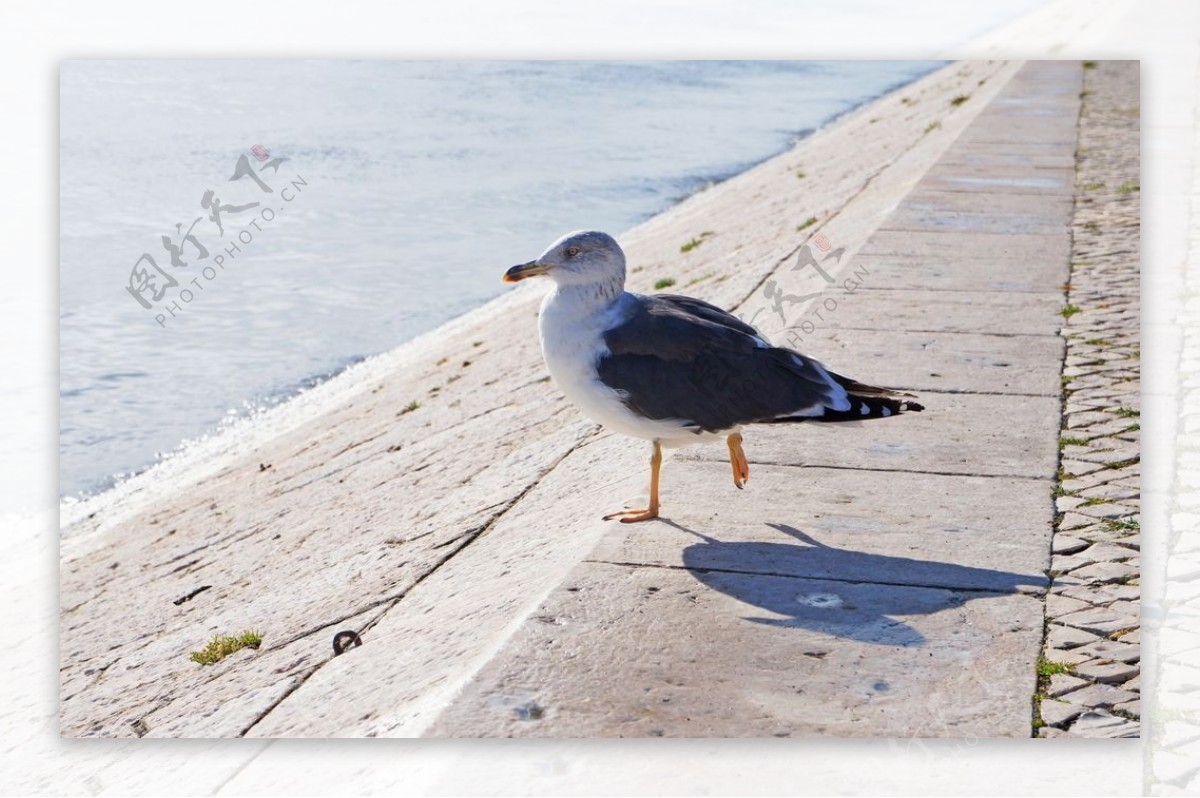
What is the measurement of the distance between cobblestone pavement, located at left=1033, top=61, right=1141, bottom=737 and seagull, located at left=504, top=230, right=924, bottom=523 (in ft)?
2.93

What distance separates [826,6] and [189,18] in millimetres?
2846

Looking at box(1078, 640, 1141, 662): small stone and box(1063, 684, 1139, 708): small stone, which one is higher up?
box(1078, 640, 1141, 662): small stone

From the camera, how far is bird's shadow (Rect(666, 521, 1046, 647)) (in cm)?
473

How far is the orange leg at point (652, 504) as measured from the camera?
17.5ft

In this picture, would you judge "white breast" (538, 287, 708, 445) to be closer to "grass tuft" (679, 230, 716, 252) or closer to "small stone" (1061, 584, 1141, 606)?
"small stone" (1061, 584, 1141, 606)

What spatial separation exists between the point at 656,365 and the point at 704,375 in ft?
0.58

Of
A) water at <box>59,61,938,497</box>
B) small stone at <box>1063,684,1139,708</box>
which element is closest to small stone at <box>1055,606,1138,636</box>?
small stone at <box>1063,684,1139,708</box>

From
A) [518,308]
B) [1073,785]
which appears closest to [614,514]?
[1073,785]

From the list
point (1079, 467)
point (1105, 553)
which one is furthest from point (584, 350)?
point (1079, 467)

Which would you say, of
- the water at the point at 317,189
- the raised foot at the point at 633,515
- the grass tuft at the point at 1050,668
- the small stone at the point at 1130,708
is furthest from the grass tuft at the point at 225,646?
the small stone at the point at 1130,708

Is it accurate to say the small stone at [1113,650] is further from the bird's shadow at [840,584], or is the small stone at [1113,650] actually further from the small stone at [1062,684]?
the bird's shadow at [840,584]

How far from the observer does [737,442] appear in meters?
5.30

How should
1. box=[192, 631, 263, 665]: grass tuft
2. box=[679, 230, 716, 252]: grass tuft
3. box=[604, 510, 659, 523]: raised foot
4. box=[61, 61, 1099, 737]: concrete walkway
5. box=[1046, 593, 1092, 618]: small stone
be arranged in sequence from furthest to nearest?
box=[679, 230, 716, 252]: grass tuft, box=[192, 631, 263, 665]: grass tuft, box=[604, 510, 659, 523]: raised foot, box=[1046, 593, 1092, 618]: small stone, box=[61, 61, 1099, 737]: concrete walkway

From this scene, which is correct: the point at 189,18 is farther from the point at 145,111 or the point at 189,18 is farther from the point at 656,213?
the point at 656,213
